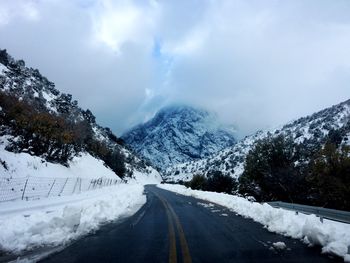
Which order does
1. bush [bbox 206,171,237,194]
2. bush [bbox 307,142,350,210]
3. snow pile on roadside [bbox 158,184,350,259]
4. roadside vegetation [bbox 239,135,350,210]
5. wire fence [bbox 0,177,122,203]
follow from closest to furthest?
snow pile on roadside [bbox 158,184,350,259], wire fence [bbox 0,177,122,203], bush [bbox 307,142,350,210], roadside vegetation [bbox 239,135,350,210], bush [bbox 206,171,237,194]

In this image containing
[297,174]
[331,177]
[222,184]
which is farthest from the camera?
[222,184]

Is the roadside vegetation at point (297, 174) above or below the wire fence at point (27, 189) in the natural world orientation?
above

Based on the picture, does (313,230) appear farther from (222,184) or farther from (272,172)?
(222,184)

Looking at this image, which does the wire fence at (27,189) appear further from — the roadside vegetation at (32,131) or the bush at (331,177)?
the bush at (331,177)

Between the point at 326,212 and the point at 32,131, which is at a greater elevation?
the point at 32,131

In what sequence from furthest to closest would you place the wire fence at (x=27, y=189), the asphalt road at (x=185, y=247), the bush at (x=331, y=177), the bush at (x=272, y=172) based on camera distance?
the bush at (x=272, y=172) < the bush at (x=331, y=177) < the wire fence at (x=27, y=189) < the asphalt road at (x=185, y=247)

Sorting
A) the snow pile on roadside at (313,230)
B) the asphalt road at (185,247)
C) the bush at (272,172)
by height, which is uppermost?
the bush at (272,172)

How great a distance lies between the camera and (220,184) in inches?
2235

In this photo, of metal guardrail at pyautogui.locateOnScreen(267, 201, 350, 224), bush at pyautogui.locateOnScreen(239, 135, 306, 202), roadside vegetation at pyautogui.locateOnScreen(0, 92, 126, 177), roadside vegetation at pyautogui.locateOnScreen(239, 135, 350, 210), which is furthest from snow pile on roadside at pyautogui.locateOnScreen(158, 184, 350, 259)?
roadside vegetation at pyautogui.locateOnScreen(0, 92, 126, 177)

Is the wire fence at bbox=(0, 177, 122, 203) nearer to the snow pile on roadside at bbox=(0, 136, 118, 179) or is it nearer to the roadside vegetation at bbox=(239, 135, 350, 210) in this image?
the snow pile on roadside at bbox=(0, 136, 118, 179)

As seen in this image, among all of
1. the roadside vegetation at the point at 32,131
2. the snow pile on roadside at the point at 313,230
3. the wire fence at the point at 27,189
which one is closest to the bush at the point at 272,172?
the wire fence at the point at 27,189

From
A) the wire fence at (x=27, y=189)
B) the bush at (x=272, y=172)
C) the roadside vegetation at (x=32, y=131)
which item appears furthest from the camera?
the roadside vegetation at (x=32, y=131)

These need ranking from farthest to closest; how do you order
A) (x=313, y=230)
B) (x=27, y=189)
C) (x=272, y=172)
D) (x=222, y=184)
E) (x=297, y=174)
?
(x=222, y=184)
(x=272, y=172)
(x=297, y=174)
(x=27, y=189)
(x=313, y=230)

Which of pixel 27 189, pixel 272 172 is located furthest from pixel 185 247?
pixel 272 172
